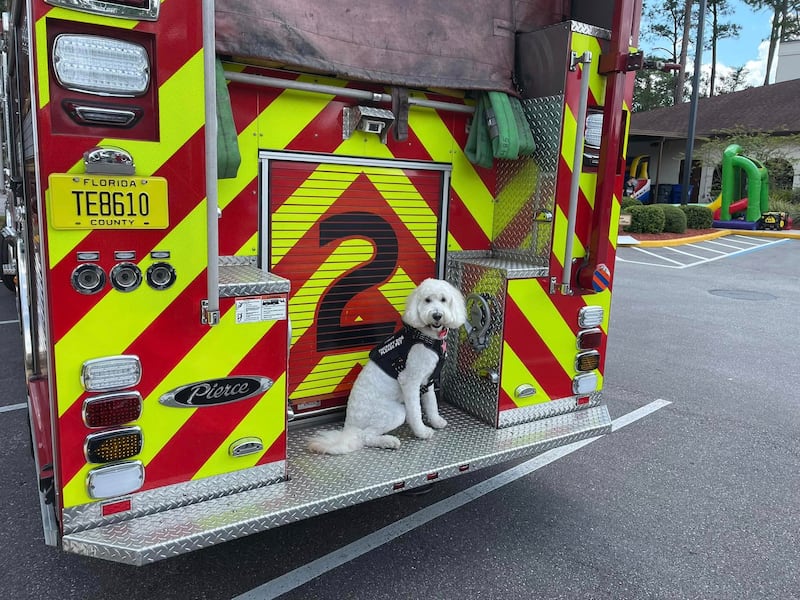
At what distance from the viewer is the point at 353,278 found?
3477mm

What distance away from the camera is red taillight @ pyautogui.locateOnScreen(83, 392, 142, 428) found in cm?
215

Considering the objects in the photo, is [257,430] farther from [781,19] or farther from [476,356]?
[781,19]

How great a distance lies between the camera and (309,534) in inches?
127

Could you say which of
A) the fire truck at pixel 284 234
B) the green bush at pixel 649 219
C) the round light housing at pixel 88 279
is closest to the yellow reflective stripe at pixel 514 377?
the fire truck at pixel 284 234

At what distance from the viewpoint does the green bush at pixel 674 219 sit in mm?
19500

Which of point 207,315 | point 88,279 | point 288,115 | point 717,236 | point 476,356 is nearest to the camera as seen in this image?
point 88,279

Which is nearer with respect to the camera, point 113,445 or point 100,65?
point 100,65

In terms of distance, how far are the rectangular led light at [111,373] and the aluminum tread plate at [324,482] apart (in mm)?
525

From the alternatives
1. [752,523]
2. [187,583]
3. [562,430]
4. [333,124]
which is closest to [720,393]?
[752,523]

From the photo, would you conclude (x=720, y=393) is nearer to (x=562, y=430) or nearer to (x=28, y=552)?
(x=562, y=430)

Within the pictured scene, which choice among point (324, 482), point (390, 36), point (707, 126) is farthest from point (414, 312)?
point (707, 126)

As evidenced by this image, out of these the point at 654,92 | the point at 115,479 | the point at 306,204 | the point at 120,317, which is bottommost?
the point at 115,479

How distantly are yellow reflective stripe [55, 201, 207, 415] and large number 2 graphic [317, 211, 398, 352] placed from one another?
3.65 feet

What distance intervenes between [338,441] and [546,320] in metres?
1.35
